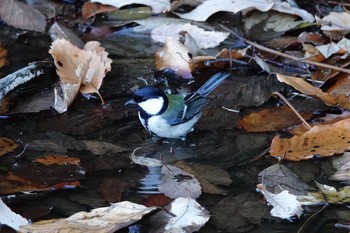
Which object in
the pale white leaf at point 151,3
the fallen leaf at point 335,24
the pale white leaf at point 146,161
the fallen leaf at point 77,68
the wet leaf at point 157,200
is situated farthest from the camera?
the pale white leaf at point 151,3

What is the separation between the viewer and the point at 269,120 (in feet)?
16.4

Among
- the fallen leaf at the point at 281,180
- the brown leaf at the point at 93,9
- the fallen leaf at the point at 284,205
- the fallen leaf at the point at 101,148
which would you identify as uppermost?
the fallen leaf at the point at 284,205

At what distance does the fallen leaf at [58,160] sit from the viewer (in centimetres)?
432

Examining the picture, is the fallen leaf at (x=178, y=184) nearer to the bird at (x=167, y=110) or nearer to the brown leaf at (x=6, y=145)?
the bird at (x=167, y=110)

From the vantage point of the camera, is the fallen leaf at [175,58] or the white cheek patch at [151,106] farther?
the fallen leaf at [175,58]

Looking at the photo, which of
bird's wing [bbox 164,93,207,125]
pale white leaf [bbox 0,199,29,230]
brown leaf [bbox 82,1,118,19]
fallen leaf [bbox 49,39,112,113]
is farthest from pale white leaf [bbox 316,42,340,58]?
pale white leaf [bbox 0,199,29,230]

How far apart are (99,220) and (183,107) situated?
1.70 meters

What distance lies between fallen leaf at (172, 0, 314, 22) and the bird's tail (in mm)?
1199

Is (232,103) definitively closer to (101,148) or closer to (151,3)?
(101,148)

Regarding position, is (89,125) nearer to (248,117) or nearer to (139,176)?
(139,176)

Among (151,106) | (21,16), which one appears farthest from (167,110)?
(21,16)

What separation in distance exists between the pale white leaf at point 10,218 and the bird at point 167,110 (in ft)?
4.79

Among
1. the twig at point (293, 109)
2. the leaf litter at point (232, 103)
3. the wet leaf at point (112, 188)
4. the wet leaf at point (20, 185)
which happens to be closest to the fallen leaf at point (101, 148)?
the leaf litter at point (232, 103)

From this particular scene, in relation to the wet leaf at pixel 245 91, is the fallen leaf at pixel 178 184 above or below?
above
